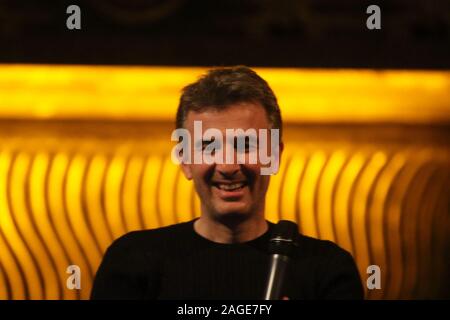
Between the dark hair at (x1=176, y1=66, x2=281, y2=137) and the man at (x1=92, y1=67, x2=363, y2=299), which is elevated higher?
the dark hair at (x1=176, y1=66, x2=281, y2=137)

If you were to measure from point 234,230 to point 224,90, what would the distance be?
9.6 inches

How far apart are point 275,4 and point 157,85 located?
386mm

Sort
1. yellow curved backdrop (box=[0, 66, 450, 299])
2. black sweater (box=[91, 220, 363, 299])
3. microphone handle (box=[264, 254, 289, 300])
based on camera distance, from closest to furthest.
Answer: microphone handle (box=[264, 254, 289, 300])
black sweater (box=[91, 220, 363, 299])
yellow curved backdrop (box=[0, 66, 450, 299])

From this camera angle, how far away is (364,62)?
8.86ft

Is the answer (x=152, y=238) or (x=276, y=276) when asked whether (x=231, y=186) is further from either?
(x=276, y=276)

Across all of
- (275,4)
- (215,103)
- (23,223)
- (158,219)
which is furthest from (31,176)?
(215,103)

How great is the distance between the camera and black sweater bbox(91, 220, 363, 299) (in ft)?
5.58

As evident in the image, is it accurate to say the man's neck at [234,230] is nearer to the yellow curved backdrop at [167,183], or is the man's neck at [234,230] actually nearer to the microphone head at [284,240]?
the microphone head at [284,240]

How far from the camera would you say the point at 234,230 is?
1752mm

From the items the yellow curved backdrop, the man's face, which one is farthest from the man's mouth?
the yellow curved backdrop

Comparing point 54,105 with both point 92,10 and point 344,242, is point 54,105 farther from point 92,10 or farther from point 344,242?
point 344,242

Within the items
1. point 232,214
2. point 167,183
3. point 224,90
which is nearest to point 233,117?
point 224,90

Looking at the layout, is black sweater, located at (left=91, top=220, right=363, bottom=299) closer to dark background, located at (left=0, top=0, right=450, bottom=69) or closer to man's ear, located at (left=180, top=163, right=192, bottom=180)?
man's ear, located at (left=180, top=163, right=192, bottom=180)

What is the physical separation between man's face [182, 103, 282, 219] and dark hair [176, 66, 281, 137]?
1 cm
